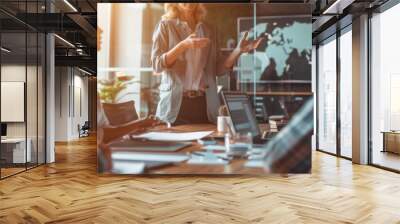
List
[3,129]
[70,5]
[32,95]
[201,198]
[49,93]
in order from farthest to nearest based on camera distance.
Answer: [49,93] < [32,95] < [70,5] < [3,129] < [201,198]

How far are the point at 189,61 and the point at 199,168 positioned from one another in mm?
1754

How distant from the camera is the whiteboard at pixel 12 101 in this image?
20.1ft

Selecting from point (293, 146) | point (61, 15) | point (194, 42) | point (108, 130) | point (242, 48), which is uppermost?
point (61, 15)

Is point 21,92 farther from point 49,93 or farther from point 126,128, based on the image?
point 126,128

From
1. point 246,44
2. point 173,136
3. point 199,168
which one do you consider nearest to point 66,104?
point 173,136

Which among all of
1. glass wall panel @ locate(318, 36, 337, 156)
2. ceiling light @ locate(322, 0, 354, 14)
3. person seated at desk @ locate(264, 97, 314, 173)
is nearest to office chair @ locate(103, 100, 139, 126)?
person seated at desk @ locate(264, 97, 314, 173)

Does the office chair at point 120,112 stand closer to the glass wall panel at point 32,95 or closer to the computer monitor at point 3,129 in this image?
the computer monitor at point 3,129

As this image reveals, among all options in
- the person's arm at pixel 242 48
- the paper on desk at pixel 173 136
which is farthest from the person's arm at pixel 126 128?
the person's arm at pixel 242 48

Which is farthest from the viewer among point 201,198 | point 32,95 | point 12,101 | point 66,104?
point 66,104

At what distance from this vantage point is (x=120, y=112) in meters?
6.07

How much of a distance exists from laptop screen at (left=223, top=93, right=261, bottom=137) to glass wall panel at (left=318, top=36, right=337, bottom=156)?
4.46 meters

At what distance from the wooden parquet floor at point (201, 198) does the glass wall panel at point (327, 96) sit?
3348mm

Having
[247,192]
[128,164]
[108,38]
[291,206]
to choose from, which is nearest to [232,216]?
[291,206]

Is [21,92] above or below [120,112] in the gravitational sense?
above
